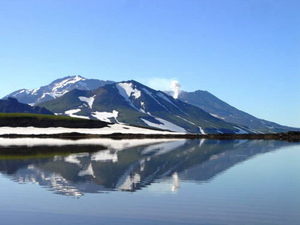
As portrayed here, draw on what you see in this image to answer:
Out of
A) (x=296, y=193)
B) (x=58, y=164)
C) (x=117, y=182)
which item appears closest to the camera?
(x=296, y=193)

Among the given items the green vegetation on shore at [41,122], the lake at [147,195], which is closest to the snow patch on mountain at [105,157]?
the lake at [147,195]

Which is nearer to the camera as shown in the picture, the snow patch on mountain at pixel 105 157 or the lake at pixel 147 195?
the lake at pixel 147 195

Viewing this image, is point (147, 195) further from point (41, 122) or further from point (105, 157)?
point (41, 122)

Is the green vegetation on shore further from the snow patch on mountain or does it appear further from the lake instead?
the lake

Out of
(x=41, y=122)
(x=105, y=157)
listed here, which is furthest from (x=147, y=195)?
(x=41, y=122)

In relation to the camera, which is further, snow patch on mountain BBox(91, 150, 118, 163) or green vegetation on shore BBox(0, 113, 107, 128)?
green vegetation on shore BBox(0, 113, 107, 128)

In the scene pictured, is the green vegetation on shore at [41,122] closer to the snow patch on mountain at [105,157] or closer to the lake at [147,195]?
the snow patch on mountain at [105,157]

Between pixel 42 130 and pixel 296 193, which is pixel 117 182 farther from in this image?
pixel 42 130

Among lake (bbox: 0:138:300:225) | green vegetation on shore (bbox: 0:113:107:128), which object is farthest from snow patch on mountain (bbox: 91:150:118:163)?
green vegetation on shore (bbox: 0:113:107:128)

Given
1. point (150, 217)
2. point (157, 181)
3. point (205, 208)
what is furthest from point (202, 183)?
point (150, 217)

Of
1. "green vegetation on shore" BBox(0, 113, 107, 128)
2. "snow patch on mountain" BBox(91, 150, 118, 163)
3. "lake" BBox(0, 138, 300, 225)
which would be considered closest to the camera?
"lake" BBox(0, 138, 300, 225)


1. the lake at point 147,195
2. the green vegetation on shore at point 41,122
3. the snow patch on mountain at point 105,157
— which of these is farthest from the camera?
the green vegetation on shore at point 41,122

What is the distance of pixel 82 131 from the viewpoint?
168 metres

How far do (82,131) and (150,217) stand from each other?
150 m
